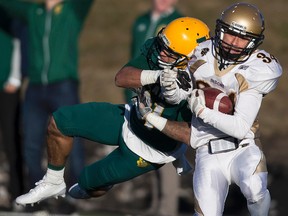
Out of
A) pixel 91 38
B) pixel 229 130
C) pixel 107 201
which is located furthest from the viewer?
pixel 91 38

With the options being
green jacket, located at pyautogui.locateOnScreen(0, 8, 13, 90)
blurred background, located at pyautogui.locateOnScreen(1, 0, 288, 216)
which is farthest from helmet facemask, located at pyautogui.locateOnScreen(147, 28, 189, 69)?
green jacket, located at pyautogui.locateOnScreen(0, 8, 13, 90)

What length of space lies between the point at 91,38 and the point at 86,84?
1.41 m

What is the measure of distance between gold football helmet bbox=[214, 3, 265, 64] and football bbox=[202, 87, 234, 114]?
0.74 ft

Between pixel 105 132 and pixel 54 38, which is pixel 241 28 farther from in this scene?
pixel 54 38

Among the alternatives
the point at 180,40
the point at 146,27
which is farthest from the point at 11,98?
the point at 180,40

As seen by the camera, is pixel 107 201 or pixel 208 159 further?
pixel 107 201

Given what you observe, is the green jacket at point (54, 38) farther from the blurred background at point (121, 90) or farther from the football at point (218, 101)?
the football at point (218, 101)

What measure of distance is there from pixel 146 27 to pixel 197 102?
3.19 meters

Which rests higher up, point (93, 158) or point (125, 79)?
point (125, 79)

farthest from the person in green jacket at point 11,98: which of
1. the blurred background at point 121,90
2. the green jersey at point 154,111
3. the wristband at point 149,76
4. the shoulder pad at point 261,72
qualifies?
the shoulder pad at point 261,72

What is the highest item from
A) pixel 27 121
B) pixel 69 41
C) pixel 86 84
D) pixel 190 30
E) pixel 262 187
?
pixel 190 30

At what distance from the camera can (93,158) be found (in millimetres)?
12258

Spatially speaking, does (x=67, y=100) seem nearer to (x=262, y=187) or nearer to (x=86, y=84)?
(x=262, y=187)

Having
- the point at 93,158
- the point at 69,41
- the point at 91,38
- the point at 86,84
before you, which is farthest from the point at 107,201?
the point at 91,38
